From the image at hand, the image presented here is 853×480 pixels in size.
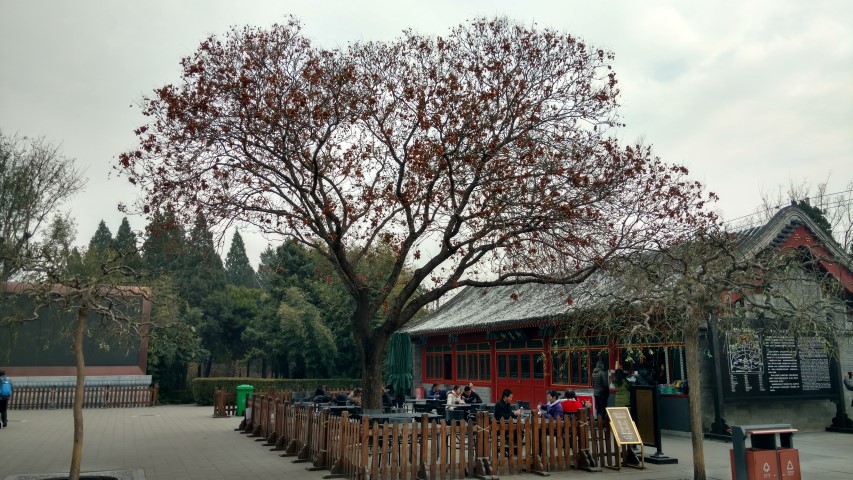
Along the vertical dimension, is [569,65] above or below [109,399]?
above

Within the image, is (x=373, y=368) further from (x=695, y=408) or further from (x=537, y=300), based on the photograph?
(x=537, y=300)

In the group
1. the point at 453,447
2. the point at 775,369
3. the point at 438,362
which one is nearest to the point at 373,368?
the point at 453,447

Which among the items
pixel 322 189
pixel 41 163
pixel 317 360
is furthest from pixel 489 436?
pixel 317 360

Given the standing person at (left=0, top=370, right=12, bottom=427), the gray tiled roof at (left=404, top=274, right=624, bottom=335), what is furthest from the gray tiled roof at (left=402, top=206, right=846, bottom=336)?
the standing person at (left=0, top=370, right=12, bottom=427)

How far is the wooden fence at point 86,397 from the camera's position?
30.4m

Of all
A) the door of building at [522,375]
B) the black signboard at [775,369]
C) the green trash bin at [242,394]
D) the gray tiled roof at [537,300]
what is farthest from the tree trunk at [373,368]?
the green trash bin at [242,394]

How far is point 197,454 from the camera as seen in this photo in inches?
593

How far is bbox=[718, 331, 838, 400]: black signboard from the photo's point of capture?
1717 cm

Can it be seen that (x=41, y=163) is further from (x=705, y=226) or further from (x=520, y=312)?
(x=705, y=226)

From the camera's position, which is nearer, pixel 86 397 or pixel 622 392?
pixel 622 392

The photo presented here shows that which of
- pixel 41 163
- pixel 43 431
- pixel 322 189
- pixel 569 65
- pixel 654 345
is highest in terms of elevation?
pixel 41 163

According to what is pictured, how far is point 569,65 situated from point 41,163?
23.6 meters

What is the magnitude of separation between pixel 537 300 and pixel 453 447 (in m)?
11.9

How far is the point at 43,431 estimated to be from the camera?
20.5 meters
